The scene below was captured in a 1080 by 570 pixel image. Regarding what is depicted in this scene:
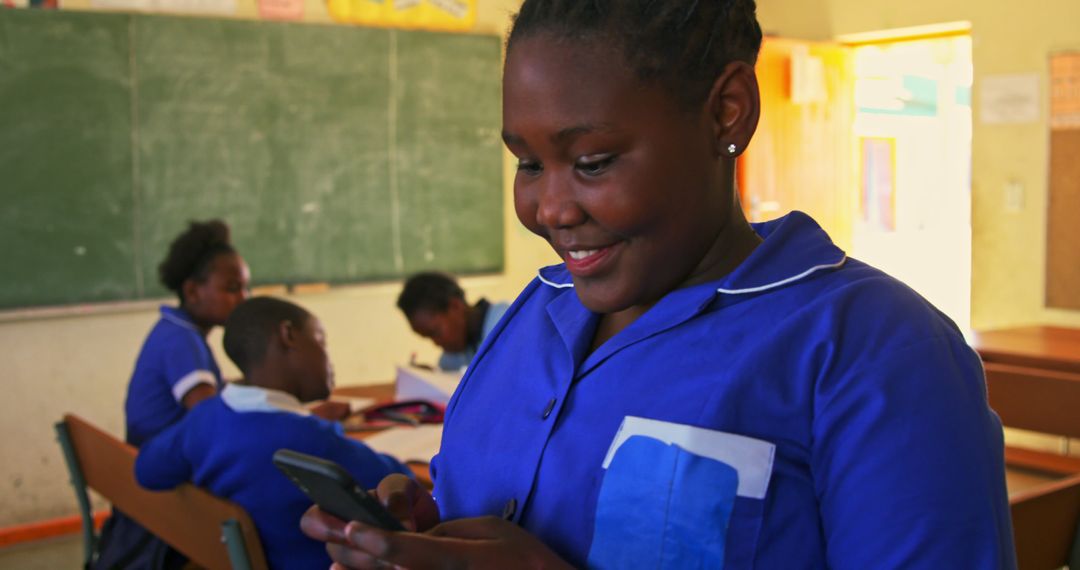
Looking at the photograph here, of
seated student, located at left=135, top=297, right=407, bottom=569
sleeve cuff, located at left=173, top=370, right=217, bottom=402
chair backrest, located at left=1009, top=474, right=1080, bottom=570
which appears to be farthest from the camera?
sleeve cuff, located at left=173, top=370, right=217, bottom=402

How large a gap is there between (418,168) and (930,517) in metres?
4.47

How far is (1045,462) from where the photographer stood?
2.47 meters

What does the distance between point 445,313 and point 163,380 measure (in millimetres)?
941

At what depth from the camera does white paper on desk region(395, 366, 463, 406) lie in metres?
3.12

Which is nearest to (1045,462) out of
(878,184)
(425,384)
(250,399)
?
(425,384)

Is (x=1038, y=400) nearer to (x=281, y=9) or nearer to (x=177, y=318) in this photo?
(x=177, y=318)

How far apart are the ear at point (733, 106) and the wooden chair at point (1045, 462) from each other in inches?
40.4

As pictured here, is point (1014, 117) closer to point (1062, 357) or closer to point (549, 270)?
→ point (1062, 357)

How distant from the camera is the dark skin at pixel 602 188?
2.50 ft

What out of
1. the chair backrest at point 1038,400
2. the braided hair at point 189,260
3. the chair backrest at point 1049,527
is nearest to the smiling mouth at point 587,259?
the chair backrest at point 1049,527

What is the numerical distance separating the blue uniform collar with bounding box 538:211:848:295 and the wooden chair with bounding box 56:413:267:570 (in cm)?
119

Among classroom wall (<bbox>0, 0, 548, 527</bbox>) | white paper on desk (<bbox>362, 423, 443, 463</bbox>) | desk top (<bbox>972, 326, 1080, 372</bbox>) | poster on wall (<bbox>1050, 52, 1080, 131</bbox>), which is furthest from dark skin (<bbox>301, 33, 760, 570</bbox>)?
poster on wall (<bbox>1050, 52, 1080, 131</bbox>)

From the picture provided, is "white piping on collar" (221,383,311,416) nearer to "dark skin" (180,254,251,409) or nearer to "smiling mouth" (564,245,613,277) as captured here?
"dark skin" (180,254,251,409)

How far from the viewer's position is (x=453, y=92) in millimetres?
5090
